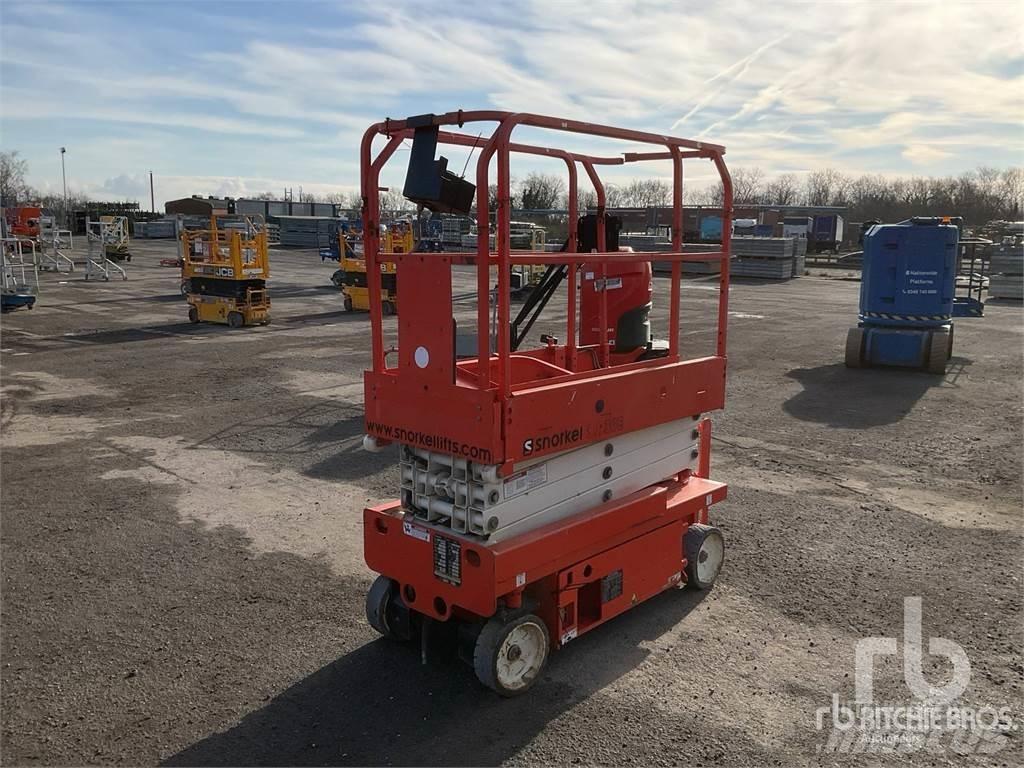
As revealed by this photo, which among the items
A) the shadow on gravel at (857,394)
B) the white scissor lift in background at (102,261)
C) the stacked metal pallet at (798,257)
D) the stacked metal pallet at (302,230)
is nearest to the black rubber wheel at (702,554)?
the shadow on gravel at (857,394)

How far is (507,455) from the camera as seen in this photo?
396 centimetres

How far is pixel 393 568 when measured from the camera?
4594 millimetres

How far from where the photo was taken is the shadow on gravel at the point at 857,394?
34.0 ft

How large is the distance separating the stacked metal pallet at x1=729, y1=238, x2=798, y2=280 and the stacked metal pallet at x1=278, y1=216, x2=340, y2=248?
89.8 ft

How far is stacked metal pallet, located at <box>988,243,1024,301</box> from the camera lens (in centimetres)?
2586

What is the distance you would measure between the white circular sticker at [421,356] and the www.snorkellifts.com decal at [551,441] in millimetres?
641

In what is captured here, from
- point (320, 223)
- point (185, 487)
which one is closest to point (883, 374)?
point (185, 487)

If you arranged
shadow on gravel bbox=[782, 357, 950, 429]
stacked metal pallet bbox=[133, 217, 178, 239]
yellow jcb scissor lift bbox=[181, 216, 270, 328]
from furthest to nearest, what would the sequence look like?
1. stacked metal pallet bbox=[133, 217, 178, 239]
2. yellow jcb scissor lift bbox=[181, 216, 270, 328]
3. shadow on gravel bbox=[782, 357, 950, 429]

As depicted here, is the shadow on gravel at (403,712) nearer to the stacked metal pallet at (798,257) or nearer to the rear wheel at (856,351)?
the rear wheel at (856,351)

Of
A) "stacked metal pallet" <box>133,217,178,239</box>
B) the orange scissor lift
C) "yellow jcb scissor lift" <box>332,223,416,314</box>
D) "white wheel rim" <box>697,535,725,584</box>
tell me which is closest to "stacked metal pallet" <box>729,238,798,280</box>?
"yellow jcb scissor lift" <box>332,223,416,314</box>

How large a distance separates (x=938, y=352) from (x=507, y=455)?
11.3 metres

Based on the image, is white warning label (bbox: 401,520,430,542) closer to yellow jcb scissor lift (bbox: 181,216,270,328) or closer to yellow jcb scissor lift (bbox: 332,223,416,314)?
yellow jcb scissor lift (bbox: 181,216,270,328)

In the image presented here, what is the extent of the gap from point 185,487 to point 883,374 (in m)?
10.7

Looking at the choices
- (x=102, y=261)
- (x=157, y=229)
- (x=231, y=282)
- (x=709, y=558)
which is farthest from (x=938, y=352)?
(x=157, y=229)
